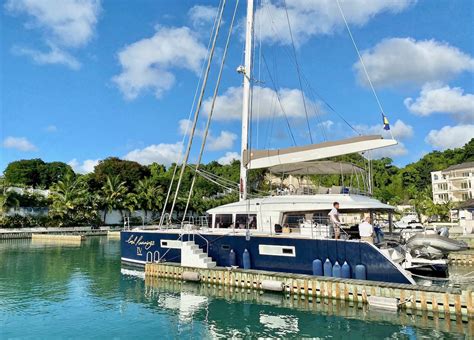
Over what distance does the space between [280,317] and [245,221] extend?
507cm

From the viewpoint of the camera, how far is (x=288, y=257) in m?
14.1

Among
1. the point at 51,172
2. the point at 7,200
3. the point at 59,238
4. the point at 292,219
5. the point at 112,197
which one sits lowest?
the point at 59,238

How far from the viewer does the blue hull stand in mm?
12328

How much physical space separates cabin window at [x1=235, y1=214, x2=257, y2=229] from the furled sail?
2.18m

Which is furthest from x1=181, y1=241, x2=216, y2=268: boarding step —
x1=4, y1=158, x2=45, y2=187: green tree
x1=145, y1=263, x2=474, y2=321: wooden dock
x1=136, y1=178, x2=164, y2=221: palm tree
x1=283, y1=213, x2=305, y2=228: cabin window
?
x1=4, y1=158, x2=45, y2=187: green tree

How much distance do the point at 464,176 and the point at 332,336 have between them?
7066 centimetres

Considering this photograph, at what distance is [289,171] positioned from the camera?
17.7 m

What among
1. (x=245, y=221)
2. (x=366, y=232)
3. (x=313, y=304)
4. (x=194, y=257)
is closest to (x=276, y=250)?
(x=245, y=221)

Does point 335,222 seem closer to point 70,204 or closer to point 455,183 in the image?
point 70,204

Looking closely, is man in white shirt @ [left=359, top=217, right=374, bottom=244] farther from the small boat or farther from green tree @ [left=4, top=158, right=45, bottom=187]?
green tree @ [left=4, top=158, right=45, bottom=187]

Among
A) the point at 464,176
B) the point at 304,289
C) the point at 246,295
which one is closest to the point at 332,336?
the point at 304,289

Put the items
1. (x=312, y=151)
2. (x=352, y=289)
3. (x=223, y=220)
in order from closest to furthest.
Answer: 1. (x=352, y=289)
2. (x=312, y=151)
3. (x=223, y=220)

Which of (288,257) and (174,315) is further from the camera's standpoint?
(288,257)

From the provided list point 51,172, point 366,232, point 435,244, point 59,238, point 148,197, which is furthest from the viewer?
point 51,172
